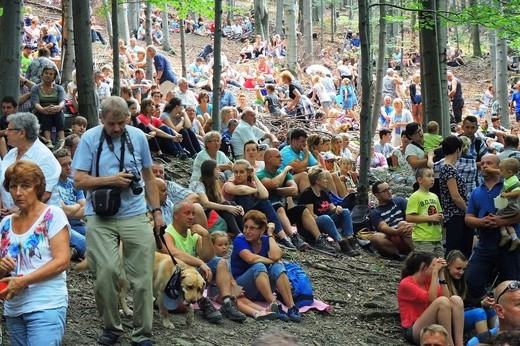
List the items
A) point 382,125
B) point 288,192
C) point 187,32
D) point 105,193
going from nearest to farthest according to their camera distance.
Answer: point 105,193
point 288,192
point 382,125
point 187,32

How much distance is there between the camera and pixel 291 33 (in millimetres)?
30344

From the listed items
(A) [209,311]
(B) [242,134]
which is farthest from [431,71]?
(A) [209,311]

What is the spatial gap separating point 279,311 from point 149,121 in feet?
21.6

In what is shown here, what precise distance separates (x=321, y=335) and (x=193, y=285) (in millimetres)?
1962

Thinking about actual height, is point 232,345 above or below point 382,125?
below

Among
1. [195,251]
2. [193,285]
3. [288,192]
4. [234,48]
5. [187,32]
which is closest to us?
[193,285]

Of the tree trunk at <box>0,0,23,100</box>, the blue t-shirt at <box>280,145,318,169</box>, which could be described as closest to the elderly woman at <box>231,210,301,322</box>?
the blue t-shirt at <box>280,145,318,169</box>

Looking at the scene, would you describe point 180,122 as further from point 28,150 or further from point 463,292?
point 28,150

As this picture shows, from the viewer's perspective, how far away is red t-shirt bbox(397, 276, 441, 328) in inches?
393

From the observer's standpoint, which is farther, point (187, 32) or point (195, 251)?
point (187, 32)

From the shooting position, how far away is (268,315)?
9.55m

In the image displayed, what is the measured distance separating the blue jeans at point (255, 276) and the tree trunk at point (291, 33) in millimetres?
21000

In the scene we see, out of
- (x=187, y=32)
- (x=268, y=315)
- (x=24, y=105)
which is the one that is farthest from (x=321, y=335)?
(x=187, y=32)

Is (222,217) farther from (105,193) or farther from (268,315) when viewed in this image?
(105,193)
